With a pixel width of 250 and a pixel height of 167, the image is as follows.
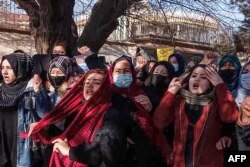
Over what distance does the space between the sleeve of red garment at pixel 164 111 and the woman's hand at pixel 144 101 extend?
0.09 meters

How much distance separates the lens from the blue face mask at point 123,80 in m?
3.98

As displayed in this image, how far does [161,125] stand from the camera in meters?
4.12

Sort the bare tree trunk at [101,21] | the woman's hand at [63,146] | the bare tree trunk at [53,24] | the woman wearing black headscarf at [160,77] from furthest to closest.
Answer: the bare tree trunk at [101,21], the bare tree trunk at [53,24], the woman wearing black headscarf at [160,77], the woman's hand at [63,146]

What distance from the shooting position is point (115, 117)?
11.5ft

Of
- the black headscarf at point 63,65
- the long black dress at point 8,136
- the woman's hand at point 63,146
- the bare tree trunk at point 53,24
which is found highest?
the bare tree trunk at point 53,24

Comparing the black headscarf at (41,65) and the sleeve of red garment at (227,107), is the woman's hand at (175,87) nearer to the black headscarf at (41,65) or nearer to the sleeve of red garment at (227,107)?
the sleeve of red garment at (227,107)

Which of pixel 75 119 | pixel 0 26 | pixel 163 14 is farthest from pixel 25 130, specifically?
pixel 0 26

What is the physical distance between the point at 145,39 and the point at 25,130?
988cm

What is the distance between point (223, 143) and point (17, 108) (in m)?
1.88

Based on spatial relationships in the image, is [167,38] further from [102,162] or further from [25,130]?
[102,162]

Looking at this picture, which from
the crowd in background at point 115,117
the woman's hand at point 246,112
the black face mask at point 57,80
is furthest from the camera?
the black face mask at point 57,80

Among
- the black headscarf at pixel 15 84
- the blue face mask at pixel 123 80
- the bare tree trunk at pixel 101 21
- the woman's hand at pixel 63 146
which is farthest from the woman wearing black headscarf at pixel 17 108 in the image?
the bare tree trunk at pixel 101 21

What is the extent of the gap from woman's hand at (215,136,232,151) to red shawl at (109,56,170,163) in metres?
0.42

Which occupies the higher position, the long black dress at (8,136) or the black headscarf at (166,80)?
the black headscarf at (166,80)
